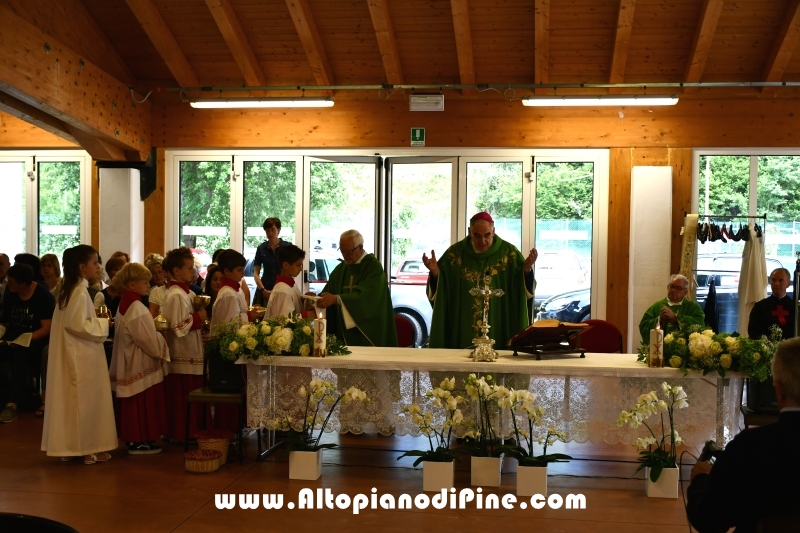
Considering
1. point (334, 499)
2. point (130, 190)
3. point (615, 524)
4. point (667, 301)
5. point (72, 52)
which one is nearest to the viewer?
point (615, 524)

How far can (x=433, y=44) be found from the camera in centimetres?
1046

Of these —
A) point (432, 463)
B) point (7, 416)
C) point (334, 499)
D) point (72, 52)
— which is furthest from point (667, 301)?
point (72, 52)

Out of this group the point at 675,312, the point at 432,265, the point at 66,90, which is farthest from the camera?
the point at 66,90

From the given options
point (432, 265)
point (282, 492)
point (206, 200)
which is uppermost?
point (206, 200)

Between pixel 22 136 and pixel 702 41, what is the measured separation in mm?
8678

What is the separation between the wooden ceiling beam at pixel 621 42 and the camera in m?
Answer: 9.32

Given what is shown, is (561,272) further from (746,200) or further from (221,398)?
(221,398)

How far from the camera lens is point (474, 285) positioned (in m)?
7.00

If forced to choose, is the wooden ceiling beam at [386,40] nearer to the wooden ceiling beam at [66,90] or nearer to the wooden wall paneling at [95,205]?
the wooden ceiling beam at [66,90]

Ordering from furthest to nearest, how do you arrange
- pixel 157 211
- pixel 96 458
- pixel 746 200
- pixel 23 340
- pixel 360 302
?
pixel 157 211 → pixel 746 200 → pixel 23 340 → pixel 360 302 → pixel 96 458

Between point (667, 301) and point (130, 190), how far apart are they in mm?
6891

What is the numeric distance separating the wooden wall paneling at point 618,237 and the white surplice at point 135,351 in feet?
20.2

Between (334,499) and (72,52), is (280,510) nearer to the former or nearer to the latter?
(334,499)

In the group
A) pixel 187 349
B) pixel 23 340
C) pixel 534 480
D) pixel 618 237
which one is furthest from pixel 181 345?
pixel 618 237
